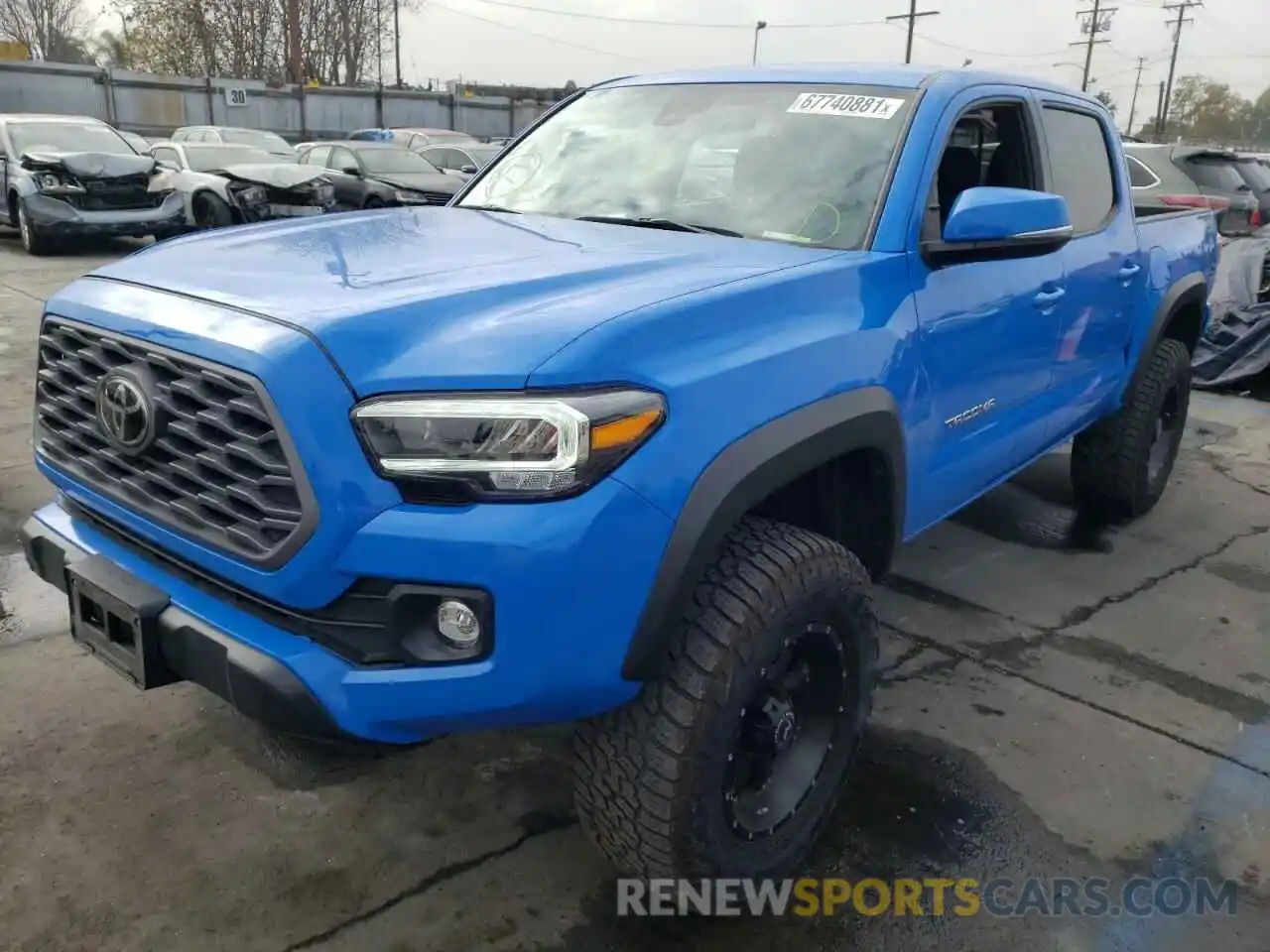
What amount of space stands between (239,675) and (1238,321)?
8469 mm

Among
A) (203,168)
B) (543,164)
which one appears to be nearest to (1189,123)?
(203,168)

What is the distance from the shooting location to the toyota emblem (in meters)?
2.07

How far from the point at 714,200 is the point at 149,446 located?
1645 mm

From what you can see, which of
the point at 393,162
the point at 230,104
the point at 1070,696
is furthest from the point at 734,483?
the point at 230,104

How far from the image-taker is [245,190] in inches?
472

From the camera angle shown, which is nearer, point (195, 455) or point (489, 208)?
point (195, 455)

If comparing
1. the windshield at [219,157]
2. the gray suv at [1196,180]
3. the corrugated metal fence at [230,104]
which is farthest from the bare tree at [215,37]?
the gray suv at [1196,180]

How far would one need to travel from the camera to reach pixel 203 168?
13219 millimetres

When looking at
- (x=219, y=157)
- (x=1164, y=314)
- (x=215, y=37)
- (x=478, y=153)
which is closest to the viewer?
(x=1164, y=314)

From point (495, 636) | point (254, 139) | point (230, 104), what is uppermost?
point (230, 104)

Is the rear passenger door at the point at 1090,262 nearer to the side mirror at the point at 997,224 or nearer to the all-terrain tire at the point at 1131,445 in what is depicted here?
the all-terrain tire at the point at 1131,445

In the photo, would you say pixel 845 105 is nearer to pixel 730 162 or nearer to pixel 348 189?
pixel 730 162

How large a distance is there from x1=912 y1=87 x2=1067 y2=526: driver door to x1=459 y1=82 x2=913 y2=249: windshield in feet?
0.69

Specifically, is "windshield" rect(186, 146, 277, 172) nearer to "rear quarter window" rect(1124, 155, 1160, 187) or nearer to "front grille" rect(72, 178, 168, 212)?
"front grille" rect(72, 178, 168, 212)
